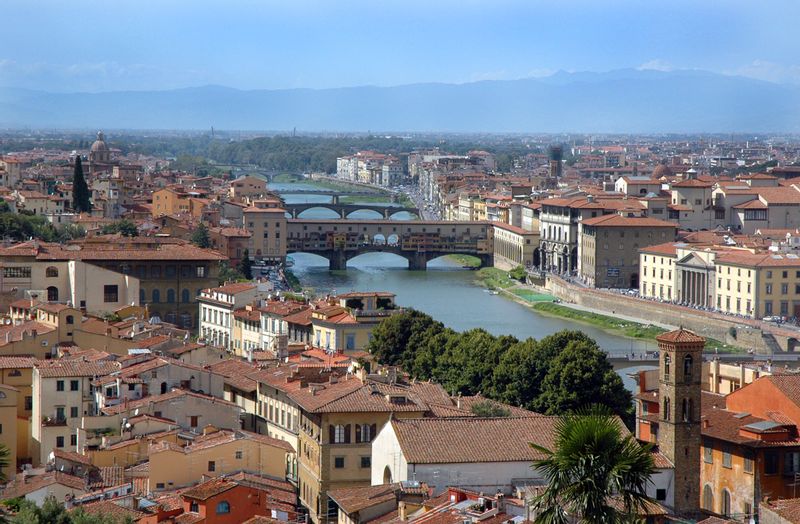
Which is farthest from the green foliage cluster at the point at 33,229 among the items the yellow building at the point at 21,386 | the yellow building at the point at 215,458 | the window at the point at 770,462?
the window at the point at 770,462

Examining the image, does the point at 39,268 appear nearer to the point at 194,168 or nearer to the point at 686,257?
the point at 686,257

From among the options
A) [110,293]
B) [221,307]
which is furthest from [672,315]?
[110,293]

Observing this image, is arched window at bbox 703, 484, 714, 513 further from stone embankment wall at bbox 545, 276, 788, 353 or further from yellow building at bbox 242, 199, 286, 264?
yellow building at bbox 242, 199, 286, 264

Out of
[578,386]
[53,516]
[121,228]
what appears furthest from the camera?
[121,228]

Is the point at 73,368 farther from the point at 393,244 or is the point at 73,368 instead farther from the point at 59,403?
the point at 393,244

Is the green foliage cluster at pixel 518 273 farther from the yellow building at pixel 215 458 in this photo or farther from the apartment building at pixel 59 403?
the yellow building at pixel 215 458
